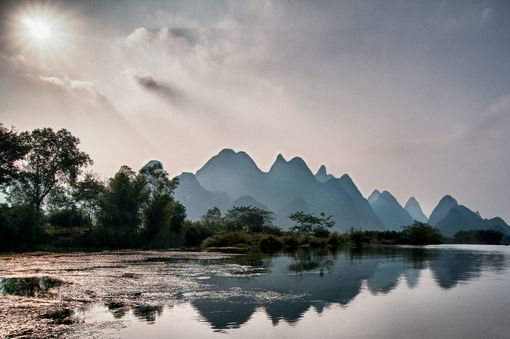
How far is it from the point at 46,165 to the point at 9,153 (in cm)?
642

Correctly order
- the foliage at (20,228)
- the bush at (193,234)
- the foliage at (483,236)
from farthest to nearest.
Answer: the foliage at (483,236), the bush at (193,234), the foliage at (20,228)

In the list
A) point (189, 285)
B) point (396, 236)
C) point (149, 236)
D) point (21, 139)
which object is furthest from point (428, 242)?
point (21, 139)

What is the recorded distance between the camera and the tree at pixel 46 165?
39.8m

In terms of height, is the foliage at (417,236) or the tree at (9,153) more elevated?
the tree at (9,153)

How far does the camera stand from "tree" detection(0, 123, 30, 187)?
117ft

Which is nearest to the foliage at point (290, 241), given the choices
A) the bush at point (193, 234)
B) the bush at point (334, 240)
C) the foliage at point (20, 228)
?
the bush at point (334, 240)

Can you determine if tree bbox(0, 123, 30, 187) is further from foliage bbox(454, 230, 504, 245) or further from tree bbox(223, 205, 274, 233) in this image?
foliage bbox(454, 230, 504, 245)

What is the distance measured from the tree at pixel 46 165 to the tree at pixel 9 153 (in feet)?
4.65

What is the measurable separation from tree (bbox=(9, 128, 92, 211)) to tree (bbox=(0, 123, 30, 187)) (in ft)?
4.65

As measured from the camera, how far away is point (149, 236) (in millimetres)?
42750

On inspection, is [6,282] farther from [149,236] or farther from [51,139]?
[51,139]

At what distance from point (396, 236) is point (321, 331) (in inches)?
2180

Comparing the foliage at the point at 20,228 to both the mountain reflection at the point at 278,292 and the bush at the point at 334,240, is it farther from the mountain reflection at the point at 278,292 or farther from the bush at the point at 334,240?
the bush at the point at 334,240

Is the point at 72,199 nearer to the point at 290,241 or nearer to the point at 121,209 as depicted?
the point at 121,209
